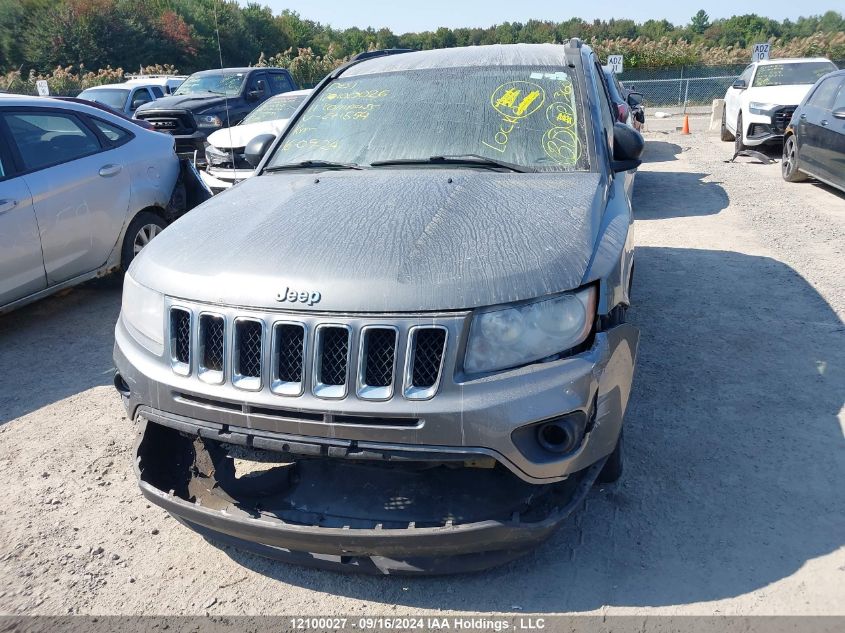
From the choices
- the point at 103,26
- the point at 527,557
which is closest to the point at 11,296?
the point at 527,557

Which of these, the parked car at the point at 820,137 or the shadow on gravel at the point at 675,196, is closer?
the parked car at the point at 820,137

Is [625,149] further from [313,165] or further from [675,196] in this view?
[675,196]

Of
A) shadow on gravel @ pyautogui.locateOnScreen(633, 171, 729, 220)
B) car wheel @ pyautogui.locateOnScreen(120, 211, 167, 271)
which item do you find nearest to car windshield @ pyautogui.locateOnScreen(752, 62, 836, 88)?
shadow on gravel @ pyautogui.locateOnScreen(633, 171, 729, 220)

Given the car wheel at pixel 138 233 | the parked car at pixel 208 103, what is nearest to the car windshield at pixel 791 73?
the parked car at pixel 208 103

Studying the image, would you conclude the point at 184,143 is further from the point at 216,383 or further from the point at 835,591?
the point at 835,591

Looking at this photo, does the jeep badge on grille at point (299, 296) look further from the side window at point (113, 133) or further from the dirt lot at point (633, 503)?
the side window at point (113, 133)

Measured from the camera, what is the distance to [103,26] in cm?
3788

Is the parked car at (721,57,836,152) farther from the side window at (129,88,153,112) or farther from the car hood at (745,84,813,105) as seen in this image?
the side window at (129,88,153,112)

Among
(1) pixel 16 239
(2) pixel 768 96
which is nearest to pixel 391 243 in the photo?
(1) pixel 16 239

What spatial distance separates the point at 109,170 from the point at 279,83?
9.75m

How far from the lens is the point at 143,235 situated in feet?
20.5

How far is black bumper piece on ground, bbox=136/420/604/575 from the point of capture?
7.68 feet

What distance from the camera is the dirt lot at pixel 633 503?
8.62ft

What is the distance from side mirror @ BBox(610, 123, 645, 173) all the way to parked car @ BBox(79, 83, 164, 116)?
1389 centimetres
